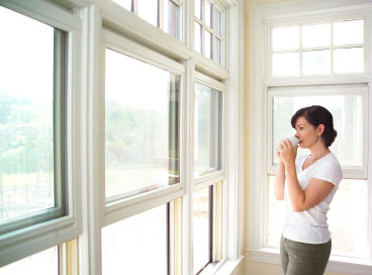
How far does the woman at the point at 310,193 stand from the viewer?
5.65 feet

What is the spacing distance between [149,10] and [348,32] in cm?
201

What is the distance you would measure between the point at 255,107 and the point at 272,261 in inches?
56.3

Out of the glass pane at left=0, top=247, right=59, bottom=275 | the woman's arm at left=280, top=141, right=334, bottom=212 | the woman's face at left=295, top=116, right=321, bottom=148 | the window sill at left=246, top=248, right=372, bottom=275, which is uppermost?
the woman's face at left=295, top=116, right=321, bottom=148

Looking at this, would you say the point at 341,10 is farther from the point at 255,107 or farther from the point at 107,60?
the point at 107,60

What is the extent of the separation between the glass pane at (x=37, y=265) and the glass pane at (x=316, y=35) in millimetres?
2677

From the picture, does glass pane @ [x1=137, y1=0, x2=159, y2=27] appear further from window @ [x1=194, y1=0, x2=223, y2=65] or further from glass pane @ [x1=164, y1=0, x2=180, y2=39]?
window @ [x1=194, y1=0, x2=223, y2=65]

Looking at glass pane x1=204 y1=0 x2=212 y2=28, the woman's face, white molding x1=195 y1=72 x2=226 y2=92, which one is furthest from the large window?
glass pane x1=204 y1=0 x2=212 y2=28

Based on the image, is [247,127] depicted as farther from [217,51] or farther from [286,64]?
[217,51]

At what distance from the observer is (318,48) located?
2797 millimetres

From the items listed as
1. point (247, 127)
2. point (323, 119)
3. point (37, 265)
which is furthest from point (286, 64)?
point (37, 265)

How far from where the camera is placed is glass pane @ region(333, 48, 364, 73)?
8.86 ft

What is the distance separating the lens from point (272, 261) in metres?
2.85

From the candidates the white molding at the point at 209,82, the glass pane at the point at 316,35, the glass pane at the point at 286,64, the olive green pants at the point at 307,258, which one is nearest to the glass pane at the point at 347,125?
the glass pane at the point at 286,64

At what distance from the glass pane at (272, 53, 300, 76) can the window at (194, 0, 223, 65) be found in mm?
628
